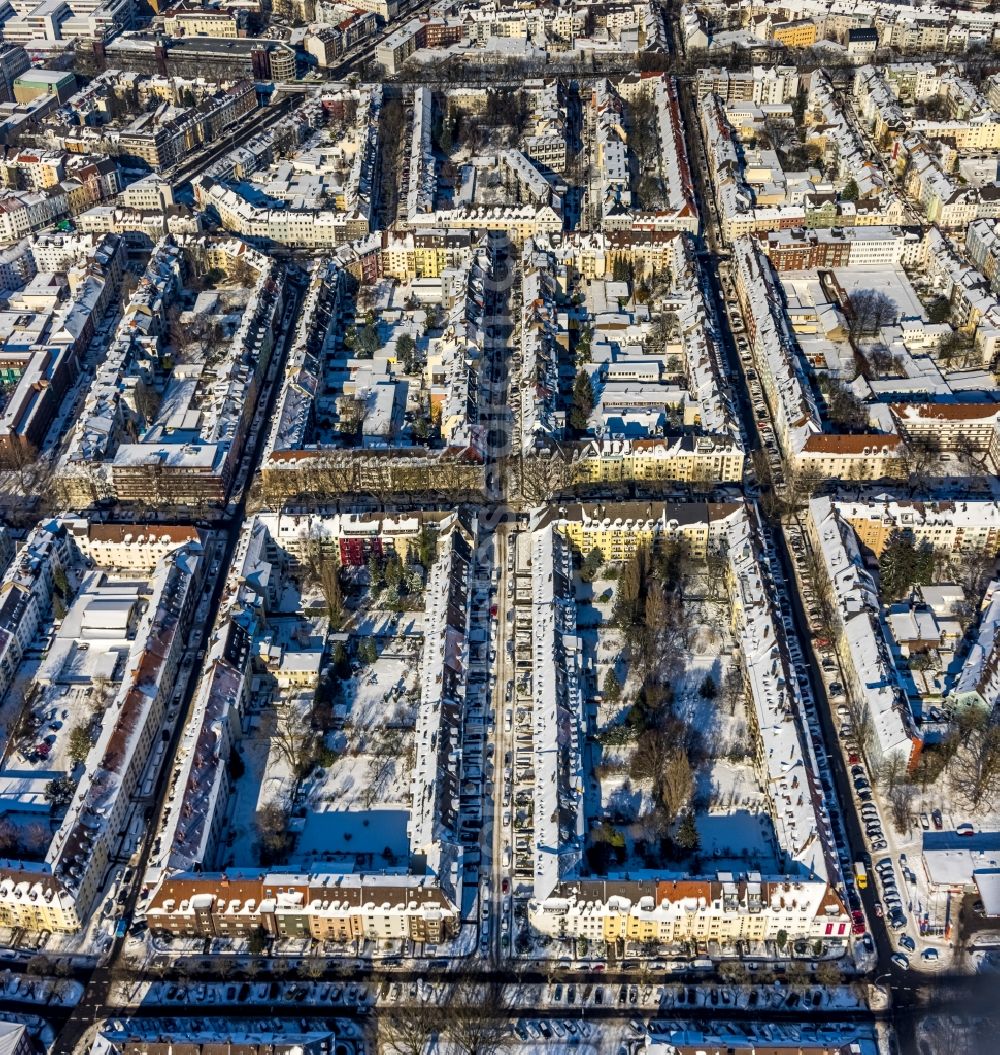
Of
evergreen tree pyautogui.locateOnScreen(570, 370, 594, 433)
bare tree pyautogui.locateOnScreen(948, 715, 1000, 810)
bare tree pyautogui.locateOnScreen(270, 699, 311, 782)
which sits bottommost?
bare tree pyautogui.locateOnScreen(270, 699, 311, 782)

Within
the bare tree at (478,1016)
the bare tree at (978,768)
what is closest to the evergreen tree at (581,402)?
the bare tree at (978,768)

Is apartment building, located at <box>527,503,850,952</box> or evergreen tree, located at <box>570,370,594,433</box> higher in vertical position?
evergreen tree, located at <box>570,370,594,433</box>

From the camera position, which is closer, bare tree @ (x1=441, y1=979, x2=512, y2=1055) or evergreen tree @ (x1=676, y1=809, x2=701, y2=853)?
bare tree @ (x1=441, y1=979, x2=512, y2=1055)

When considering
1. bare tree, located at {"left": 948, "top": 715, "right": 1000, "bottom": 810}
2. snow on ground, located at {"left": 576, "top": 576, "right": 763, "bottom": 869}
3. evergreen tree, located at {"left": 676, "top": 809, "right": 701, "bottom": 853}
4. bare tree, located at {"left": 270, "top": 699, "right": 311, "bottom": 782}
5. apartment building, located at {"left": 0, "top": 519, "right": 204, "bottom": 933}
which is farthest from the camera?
bare tree, located at {"left": 270, "top": 699, "right": 311, "bottom": 782}

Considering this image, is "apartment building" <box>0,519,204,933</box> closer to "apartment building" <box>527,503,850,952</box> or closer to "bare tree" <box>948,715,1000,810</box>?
"apartment building" <box>527,503,850,952</box>

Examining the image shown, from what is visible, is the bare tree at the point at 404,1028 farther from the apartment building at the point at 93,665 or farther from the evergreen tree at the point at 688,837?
the apartment building at the point at 93,665

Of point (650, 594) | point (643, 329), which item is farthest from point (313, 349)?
point (650, 594)

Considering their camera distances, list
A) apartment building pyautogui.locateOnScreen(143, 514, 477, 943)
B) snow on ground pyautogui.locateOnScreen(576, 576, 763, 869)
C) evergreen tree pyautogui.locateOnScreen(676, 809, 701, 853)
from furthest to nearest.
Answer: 1. snow on ground pyautogui.locateOnScreen(576, 576, 763, 869)
2. evergreen tree pyautogui.locateOnScreen(676, 809, 701, 853)
3. apartment building pyautogui.locateOnScreen(143, 514, 477, 943)

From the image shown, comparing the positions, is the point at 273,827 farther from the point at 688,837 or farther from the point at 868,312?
the point at 868,312

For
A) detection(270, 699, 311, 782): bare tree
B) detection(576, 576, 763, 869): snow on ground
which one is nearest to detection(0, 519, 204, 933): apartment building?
detection(270, 699, 311, 782): bare tree

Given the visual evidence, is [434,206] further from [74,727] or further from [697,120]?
[74,727]

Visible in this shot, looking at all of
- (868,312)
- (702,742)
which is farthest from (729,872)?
(868,312)
